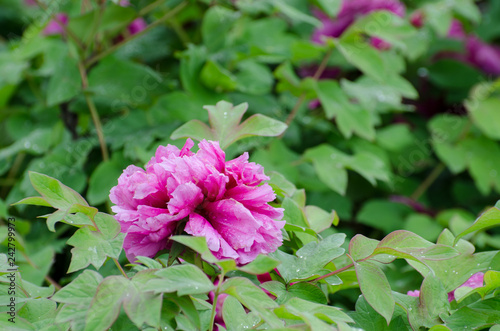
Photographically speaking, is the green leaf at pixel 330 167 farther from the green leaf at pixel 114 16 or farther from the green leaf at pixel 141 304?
the green leaf at pixel 141 304

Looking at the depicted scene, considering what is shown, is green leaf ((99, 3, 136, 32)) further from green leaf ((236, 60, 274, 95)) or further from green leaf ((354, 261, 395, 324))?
green leaf ((354, 261, 395, 324))

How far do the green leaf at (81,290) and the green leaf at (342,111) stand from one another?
720 millimetres

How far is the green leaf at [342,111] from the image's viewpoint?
3.58 ft

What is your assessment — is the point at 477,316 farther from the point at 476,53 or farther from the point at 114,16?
the point at 476,53

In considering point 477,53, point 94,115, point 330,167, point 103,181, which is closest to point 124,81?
point 94,115

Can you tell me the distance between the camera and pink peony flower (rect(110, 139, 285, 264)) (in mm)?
463

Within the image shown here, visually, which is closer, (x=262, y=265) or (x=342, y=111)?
(x=262, y=265)

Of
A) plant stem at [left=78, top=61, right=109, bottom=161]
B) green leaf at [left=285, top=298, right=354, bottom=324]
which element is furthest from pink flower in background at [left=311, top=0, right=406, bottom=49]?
green leaf at [left=285, top=298, right=354, bottom=324]

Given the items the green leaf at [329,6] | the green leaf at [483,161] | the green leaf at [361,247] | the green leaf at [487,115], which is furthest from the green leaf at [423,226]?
the green leaf at [361,247]

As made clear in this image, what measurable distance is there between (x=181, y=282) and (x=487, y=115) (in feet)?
3.80

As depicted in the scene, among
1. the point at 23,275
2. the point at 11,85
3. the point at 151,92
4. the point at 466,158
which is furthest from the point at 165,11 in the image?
the point at 466,158

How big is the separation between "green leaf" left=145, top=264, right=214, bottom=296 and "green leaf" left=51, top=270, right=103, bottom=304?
0.21ft

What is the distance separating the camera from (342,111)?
1105mm

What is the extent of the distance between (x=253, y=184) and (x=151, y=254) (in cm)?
12
